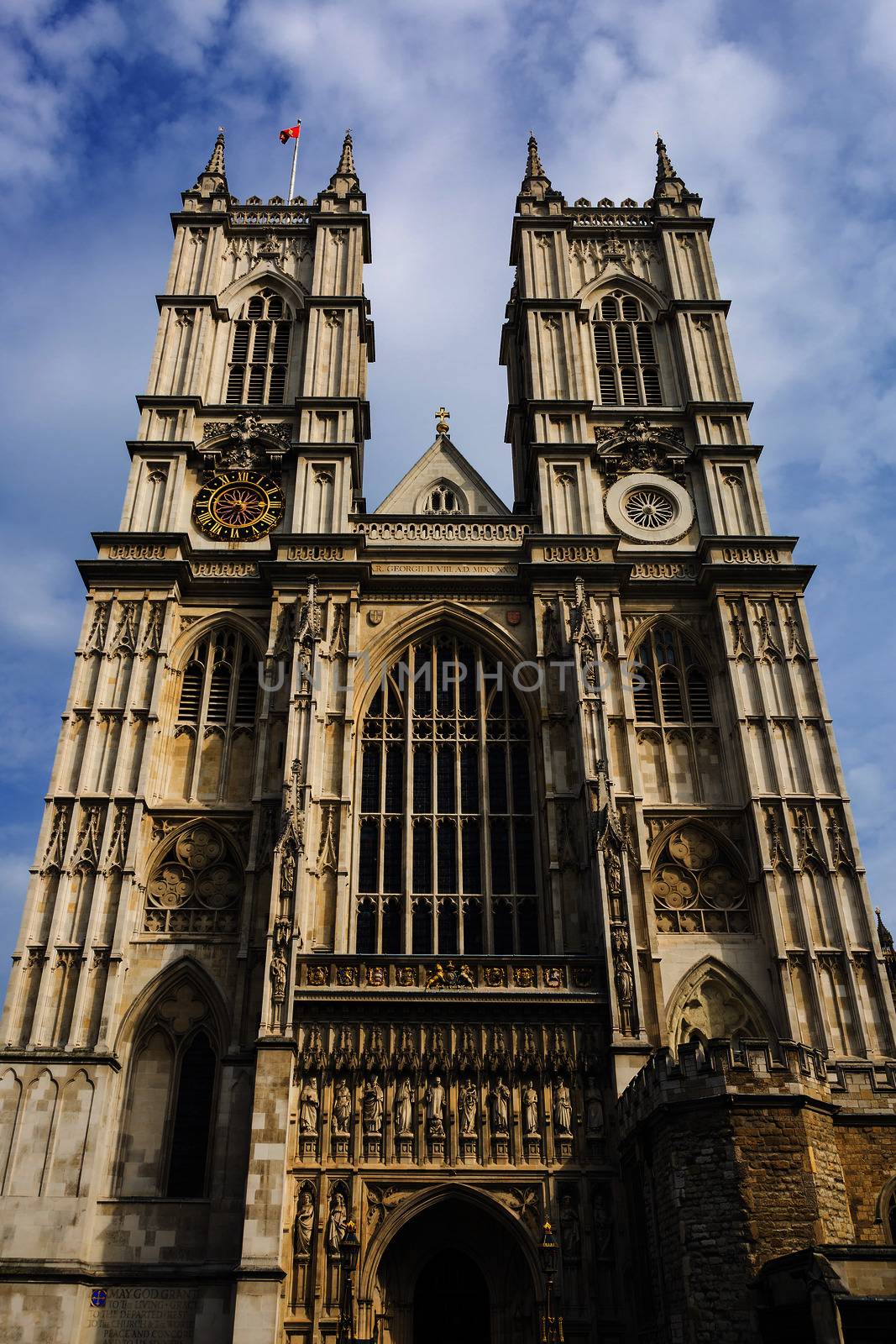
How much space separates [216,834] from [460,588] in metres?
8.19

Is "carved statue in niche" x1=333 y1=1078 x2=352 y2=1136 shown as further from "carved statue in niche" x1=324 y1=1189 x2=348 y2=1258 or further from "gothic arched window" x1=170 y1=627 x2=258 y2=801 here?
"gothic arched window" x1=170 y1=627 x2=258 y2=801

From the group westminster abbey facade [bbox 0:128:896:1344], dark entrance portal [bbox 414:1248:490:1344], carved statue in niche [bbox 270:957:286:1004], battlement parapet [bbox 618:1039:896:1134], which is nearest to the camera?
battlement parapet [bbox 618:1039:896:1134]

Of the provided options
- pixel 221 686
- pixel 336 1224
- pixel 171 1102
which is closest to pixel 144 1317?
pixel 171 1102

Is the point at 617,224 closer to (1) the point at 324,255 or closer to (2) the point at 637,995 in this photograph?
(1) the point at 324,255

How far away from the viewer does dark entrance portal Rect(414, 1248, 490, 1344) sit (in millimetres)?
20609

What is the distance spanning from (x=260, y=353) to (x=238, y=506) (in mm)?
5866

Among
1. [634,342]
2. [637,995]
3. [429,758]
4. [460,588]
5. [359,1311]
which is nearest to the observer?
[359,1311]

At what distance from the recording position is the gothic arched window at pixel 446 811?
24.5 metres

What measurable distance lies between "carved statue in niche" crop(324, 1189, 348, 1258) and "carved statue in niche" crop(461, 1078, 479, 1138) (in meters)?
2.37

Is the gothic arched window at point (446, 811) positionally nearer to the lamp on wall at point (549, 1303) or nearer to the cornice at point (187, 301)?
the lamp on wall at point (549, 1303)

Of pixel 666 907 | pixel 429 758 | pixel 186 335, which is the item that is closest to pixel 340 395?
pixel 186 335

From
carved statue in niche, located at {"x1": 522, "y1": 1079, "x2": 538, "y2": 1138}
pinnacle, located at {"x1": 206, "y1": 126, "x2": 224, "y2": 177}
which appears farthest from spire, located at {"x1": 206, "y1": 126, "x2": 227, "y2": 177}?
carved statue in niche, located at {"x1": 522, "y1": 1079, "x2": 538, "y2": 1138}

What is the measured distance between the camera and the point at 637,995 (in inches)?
858

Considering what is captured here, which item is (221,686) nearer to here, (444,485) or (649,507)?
(444,485)
